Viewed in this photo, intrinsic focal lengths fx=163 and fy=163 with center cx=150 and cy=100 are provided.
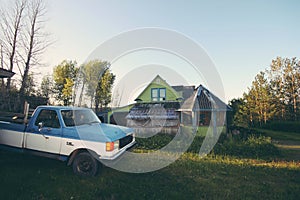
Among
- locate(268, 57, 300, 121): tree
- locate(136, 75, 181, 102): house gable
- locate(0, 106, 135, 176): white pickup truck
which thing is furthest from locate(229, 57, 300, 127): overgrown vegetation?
locate(0, 106, 135, 176): white pickup truck

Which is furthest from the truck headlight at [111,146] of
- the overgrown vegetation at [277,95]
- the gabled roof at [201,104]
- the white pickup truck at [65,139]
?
the overgrown vegetation at [277,95]

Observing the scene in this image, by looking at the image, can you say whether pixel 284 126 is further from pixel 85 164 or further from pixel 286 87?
pixel 85 164

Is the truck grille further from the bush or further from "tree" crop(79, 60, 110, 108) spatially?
the bush

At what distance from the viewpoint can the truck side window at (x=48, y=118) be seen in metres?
4.94

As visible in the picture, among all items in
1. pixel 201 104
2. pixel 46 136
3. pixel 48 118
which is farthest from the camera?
pixel 201 104

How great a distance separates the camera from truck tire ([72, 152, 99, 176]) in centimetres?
452

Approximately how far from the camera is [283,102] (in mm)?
29078

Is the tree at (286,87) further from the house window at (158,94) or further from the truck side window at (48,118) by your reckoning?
the truck side window at (48,118)

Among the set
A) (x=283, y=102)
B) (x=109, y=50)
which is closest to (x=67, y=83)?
(x=109, y=50)

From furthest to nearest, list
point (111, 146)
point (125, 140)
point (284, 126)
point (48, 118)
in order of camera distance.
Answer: point (284, 126) → point (125, 140) → point (48, 118) → point (111, 146)

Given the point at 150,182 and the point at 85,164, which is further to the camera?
the point at 85,164

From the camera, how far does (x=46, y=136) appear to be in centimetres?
478

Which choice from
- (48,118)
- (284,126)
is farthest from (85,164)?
(284,126)

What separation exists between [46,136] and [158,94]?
14725 millimetres
